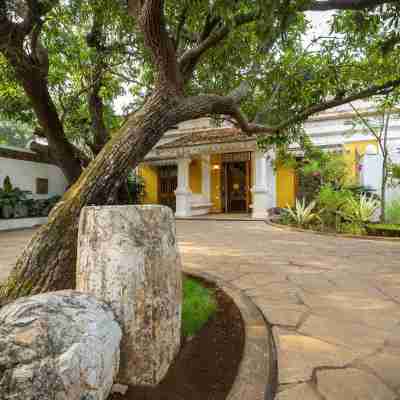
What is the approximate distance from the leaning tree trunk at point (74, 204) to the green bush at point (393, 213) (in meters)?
7.95

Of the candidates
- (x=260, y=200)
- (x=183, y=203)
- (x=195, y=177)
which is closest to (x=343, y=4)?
(x=260, y=200)

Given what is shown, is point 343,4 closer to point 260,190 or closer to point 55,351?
point 55,351

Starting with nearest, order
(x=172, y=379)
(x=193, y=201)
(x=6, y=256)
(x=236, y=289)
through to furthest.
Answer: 1. (x=172, y=379)
2. (x=236, y=289)
3. (x=6, y=256)
4. (x=193, y=201)

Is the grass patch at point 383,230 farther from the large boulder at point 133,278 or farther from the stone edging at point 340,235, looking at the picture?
the large boulder at point 133,278

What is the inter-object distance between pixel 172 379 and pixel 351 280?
2.70 meters

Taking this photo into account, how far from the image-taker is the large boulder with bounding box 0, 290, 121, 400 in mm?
955

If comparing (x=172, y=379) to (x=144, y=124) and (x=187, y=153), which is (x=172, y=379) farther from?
(x=187, y=153)

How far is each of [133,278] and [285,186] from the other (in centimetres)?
1302

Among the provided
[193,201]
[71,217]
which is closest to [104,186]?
[71,217]

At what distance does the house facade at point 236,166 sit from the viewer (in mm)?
11109

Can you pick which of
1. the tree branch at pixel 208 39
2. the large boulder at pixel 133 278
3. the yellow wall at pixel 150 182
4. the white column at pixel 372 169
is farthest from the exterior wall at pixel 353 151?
the large boulder at pixel 133 278

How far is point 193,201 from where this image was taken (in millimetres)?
13289

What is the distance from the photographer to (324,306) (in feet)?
8.25

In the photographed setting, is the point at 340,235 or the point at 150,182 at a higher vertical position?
the point at 150,182
